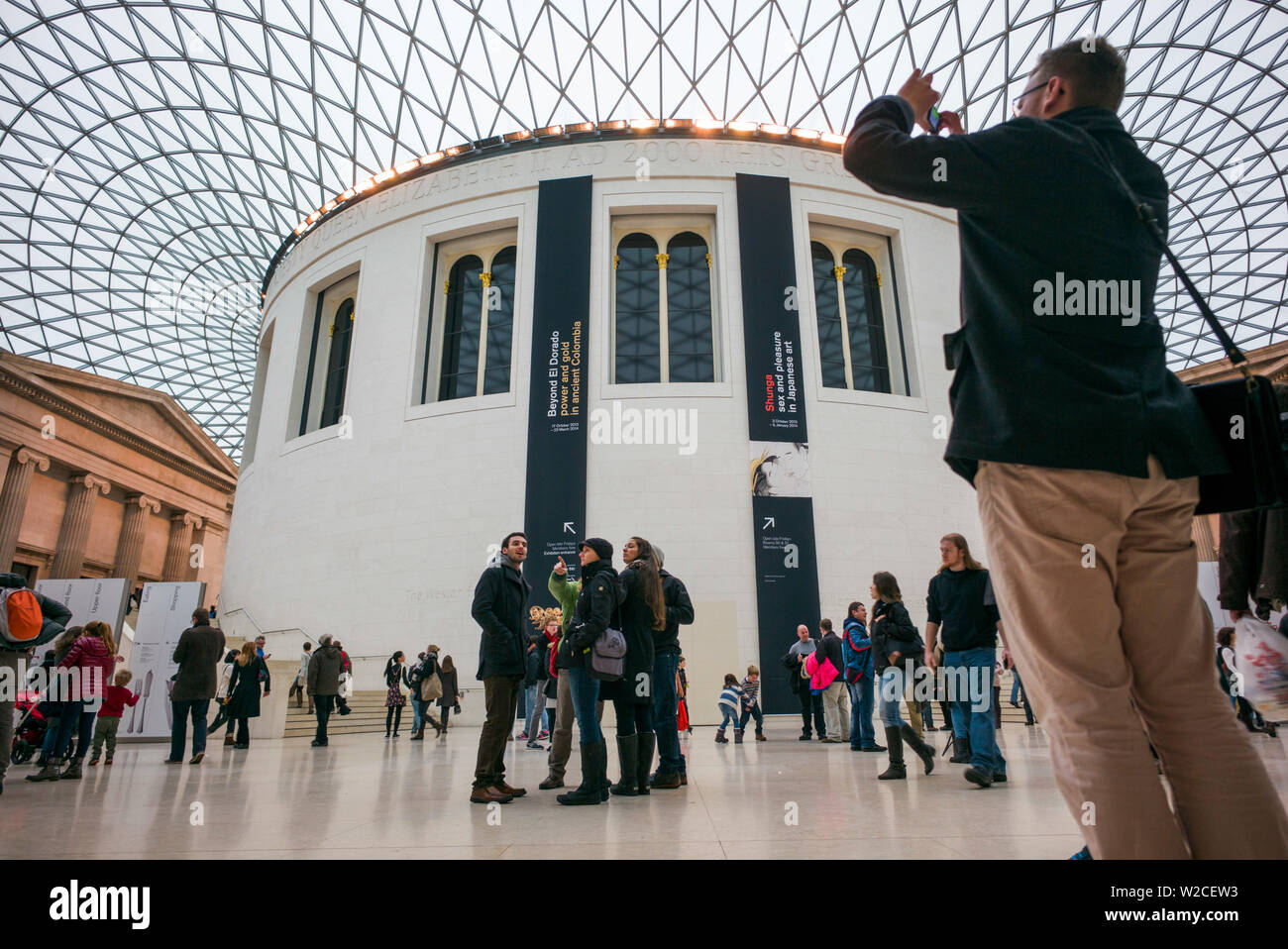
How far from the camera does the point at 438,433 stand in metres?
20.9

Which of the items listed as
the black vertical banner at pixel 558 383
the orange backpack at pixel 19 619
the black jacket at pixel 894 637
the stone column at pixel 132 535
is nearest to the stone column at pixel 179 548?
the stone column at pixel 132 535

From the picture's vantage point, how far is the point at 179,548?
4138 cm

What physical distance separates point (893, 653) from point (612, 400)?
1377cm

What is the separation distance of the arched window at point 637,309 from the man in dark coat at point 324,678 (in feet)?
43.7

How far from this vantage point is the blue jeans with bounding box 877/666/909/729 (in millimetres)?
6488

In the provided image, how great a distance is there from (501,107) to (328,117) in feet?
22.0

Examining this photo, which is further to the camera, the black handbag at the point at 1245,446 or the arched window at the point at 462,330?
the arched window at the point at 462,330

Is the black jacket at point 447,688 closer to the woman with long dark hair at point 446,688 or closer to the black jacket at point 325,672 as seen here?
the woman with long dark hair at point 446,688

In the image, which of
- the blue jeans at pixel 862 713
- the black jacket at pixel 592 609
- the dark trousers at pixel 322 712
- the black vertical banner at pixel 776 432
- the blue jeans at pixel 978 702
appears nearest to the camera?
the black jacket at pixel 592 609

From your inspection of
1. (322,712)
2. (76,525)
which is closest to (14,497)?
(76,525)

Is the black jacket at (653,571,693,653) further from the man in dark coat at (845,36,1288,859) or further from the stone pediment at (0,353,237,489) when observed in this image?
the stone pediment at (0,353,237,489)

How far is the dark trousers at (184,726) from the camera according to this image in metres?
9.50

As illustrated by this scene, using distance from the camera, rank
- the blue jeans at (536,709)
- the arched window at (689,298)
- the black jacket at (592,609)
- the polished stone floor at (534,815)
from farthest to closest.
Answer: the arched window at (689,298), the blue jeans at (536,709), the black jacket at (592,609), the polished stone floor at (534,815)
